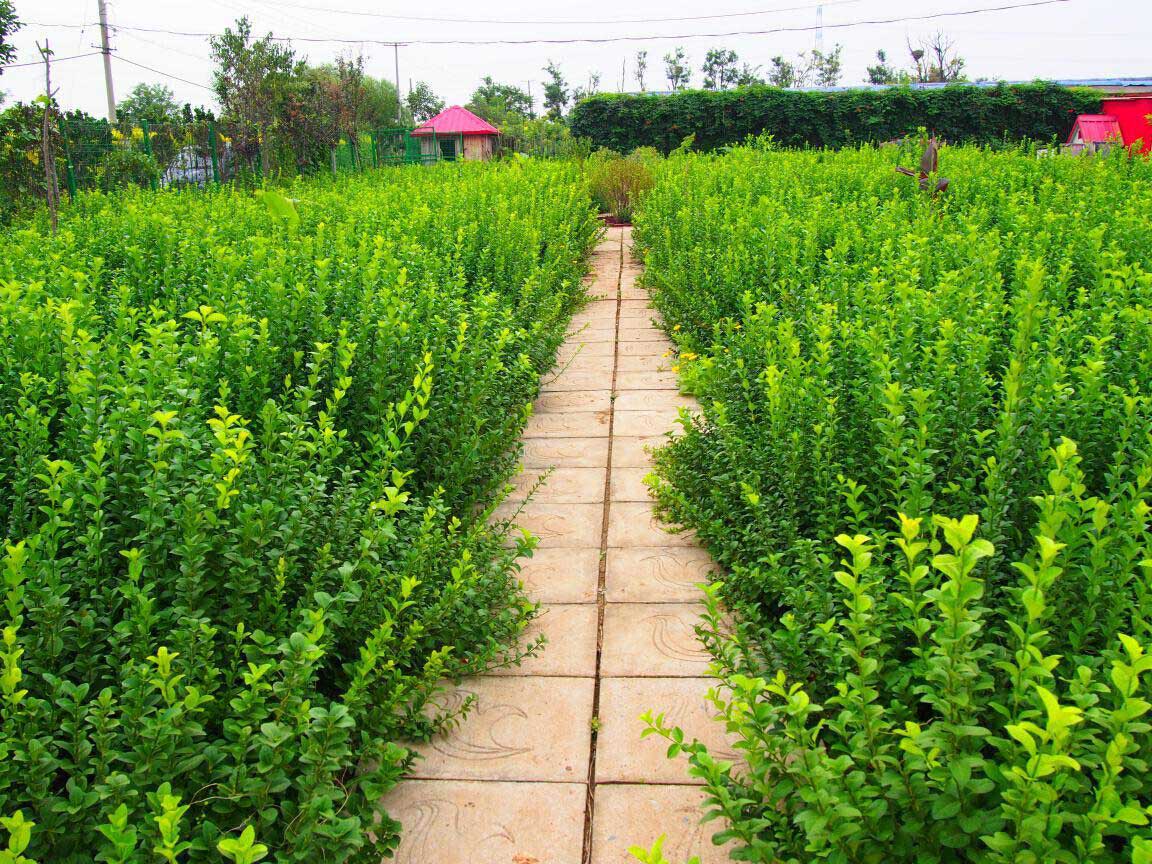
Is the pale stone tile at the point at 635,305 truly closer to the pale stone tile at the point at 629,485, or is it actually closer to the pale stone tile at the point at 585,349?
the pale stone tile at the point at 585,349

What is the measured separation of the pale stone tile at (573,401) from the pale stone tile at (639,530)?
70.2 inches

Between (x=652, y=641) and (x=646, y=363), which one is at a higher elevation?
(x=646, y=363)

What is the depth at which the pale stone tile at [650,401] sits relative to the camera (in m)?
6.46

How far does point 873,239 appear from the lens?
6277 mm

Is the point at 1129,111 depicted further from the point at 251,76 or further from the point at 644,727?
the point at 644,727

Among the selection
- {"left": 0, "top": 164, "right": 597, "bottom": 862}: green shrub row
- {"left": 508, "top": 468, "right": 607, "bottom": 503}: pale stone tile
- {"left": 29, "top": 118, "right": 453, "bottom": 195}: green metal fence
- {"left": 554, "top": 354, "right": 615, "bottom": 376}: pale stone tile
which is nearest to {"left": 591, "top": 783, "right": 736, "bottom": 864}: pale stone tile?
{"left": 0, "top": 164, "right": 597, "bottom": 862}: green shrub row

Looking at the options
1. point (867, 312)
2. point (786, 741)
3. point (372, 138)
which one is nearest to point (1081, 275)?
point (867, 312)

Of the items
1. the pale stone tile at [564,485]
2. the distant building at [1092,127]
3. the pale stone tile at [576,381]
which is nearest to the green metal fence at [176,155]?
the pale stone tile at [576,381]

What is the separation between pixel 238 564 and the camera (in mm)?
2561

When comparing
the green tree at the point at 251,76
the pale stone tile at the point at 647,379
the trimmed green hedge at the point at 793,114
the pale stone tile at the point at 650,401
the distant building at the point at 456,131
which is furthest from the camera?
the distant building at the point at 456,131

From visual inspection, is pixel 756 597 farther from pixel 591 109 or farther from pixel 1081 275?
pixel 591 109

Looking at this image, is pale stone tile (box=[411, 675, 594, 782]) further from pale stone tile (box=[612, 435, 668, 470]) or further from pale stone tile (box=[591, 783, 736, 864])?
pale stone tile (box=[612, 435, 668, 470])

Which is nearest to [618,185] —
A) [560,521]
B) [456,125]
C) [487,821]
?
[560,521]

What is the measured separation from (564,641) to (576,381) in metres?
3.87
